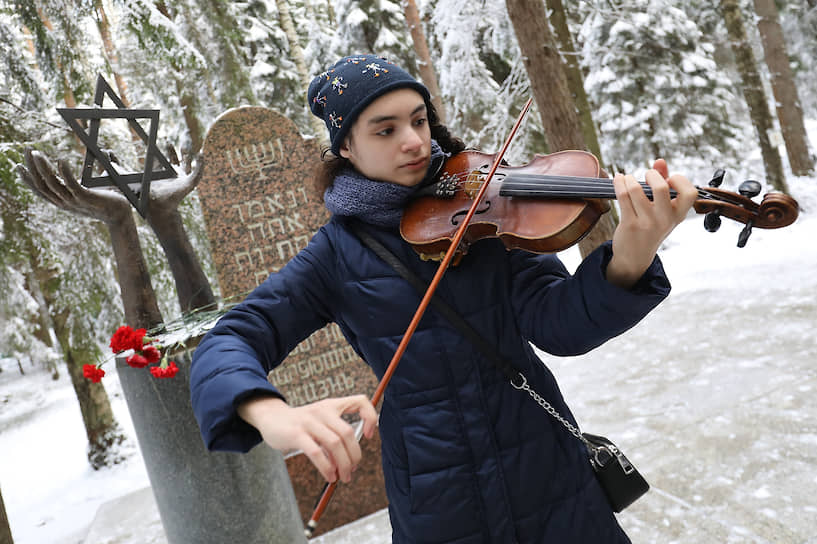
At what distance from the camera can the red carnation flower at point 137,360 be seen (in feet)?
8.68

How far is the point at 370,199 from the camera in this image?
142cm

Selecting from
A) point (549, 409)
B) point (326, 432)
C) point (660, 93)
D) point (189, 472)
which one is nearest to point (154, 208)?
point (189, 472)

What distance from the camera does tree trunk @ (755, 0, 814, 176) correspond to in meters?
9.70

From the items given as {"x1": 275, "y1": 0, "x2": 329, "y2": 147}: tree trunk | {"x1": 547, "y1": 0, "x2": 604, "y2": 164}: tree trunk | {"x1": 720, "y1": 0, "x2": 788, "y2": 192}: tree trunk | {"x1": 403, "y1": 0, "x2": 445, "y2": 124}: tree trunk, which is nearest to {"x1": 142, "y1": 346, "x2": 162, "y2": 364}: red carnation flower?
{"x1": 547, "y1": 0, "x2": 604, "y2": 164}: tree trunk

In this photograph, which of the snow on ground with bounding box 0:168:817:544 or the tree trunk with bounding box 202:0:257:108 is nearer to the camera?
the snow on ground with bounding box 0:168:817:544

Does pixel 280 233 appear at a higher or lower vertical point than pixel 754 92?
lower

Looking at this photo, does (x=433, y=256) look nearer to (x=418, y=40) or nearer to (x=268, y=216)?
(x=268, y=216)

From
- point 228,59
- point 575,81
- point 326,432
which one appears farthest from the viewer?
point 228,59

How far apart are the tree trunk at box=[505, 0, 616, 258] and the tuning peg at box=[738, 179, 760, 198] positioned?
486cm

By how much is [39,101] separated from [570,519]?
6523 millimetres

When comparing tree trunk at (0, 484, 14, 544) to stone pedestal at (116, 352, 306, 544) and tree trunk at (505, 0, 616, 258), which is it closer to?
stone pedestal at (116, 352, 306, 544)

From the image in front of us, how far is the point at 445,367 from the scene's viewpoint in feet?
4.43

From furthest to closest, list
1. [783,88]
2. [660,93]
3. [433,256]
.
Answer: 1. [660,93]
2. [783,88]
3. [433,256]

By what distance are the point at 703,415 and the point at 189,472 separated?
3219 mm
